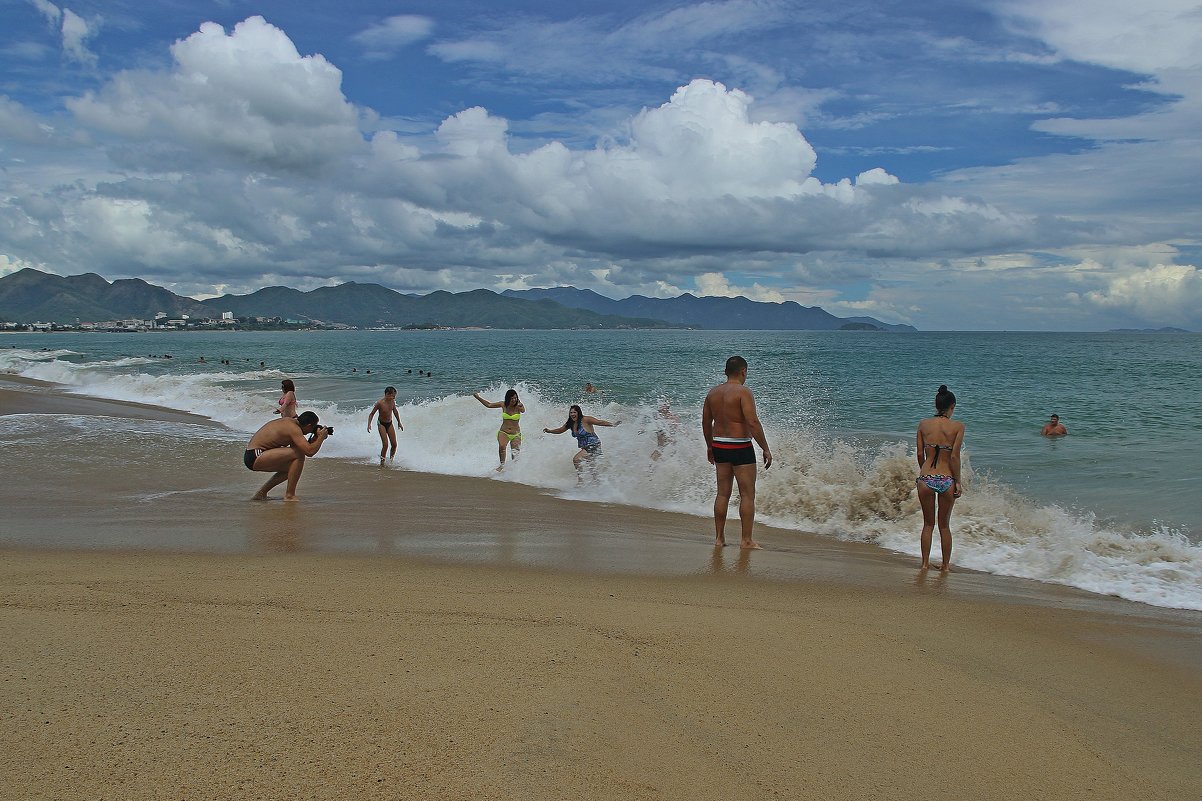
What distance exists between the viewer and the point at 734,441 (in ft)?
25.9

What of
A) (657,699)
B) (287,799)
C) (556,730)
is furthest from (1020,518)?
(287,799)

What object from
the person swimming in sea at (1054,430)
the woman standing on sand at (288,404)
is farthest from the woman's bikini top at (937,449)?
the person swimming in sea at (1054,430)

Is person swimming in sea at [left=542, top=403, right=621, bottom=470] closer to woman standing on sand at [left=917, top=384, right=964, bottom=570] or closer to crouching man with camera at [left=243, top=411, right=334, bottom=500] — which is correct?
crouching man with camera at [left=243, top=411, right=334, bottom=500]

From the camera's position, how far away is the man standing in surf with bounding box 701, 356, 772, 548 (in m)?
7.75

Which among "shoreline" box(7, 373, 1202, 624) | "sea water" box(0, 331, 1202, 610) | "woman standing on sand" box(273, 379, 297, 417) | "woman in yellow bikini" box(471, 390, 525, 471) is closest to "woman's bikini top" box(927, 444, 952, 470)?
"shoreline" box(7, 373, 1202, 624)

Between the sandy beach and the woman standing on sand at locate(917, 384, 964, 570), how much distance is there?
0.46 m

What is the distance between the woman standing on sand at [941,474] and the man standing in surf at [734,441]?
1552 millimetres

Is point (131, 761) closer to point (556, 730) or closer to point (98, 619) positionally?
point (556, 730)

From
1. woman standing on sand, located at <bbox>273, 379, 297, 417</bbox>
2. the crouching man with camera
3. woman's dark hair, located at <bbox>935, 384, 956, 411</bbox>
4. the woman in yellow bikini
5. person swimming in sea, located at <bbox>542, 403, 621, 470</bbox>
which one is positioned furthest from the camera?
the woman in yellow bikini

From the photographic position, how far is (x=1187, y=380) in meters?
40.3

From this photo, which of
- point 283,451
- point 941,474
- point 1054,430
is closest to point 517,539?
point 283,451

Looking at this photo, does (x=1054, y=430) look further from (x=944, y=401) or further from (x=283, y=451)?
(x=283, y=451)

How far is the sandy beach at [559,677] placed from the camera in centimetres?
309

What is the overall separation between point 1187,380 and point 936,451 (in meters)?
42.5
